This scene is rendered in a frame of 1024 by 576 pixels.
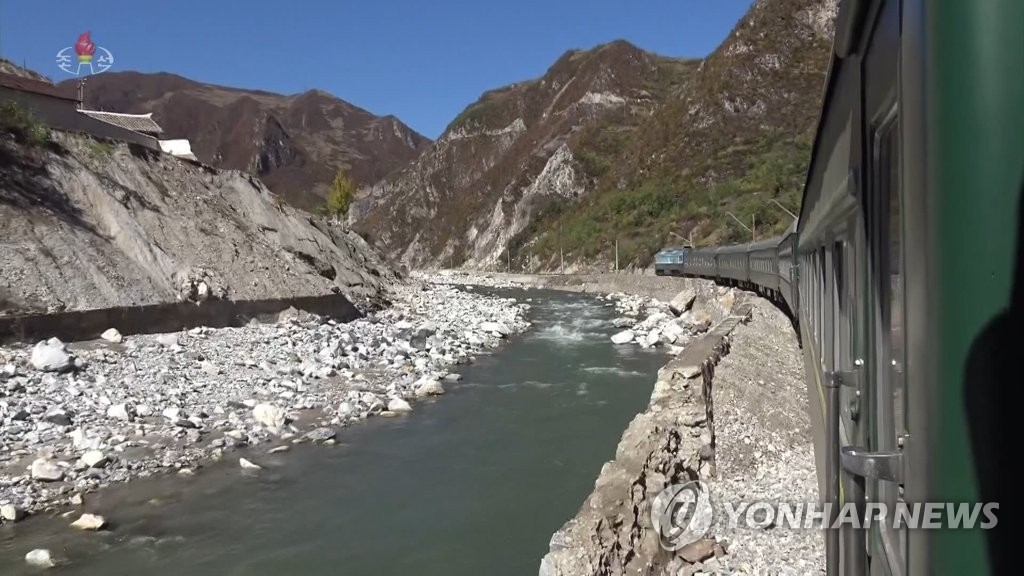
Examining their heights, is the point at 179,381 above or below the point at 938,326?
below

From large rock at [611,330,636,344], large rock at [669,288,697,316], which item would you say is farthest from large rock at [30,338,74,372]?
large rock at [669,288,697,316]

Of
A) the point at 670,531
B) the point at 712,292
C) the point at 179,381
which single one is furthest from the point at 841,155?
the point at 712,292

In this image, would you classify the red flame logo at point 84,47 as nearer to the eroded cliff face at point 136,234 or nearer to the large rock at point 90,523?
the eroded cliff face at point 136,234

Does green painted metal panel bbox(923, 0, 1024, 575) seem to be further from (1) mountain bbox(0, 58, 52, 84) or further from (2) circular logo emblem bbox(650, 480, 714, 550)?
(1) mountain bbox(0, 58, 52, 84)

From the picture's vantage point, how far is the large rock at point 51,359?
1214 centimetres

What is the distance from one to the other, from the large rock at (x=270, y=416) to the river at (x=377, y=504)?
1018 millimetres

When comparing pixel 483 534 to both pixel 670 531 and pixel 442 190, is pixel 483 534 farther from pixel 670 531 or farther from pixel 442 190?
pixel 442 190

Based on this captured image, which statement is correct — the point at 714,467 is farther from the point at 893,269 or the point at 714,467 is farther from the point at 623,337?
the point at 623,337

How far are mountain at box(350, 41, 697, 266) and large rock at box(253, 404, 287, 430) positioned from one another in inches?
2707

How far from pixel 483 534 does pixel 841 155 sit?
598 centimetres

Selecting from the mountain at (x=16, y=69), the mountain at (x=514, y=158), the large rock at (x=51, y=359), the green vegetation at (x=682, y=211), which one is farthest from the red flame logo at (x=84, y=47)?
the mountain at (x=514, y=158)

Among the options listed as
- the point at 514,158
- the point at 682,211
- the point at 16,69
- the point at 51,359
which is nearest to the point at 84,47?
the point at 16,69

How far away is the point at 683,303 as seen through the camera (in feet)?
93.6

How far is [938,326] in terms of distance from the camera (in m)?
0.98
